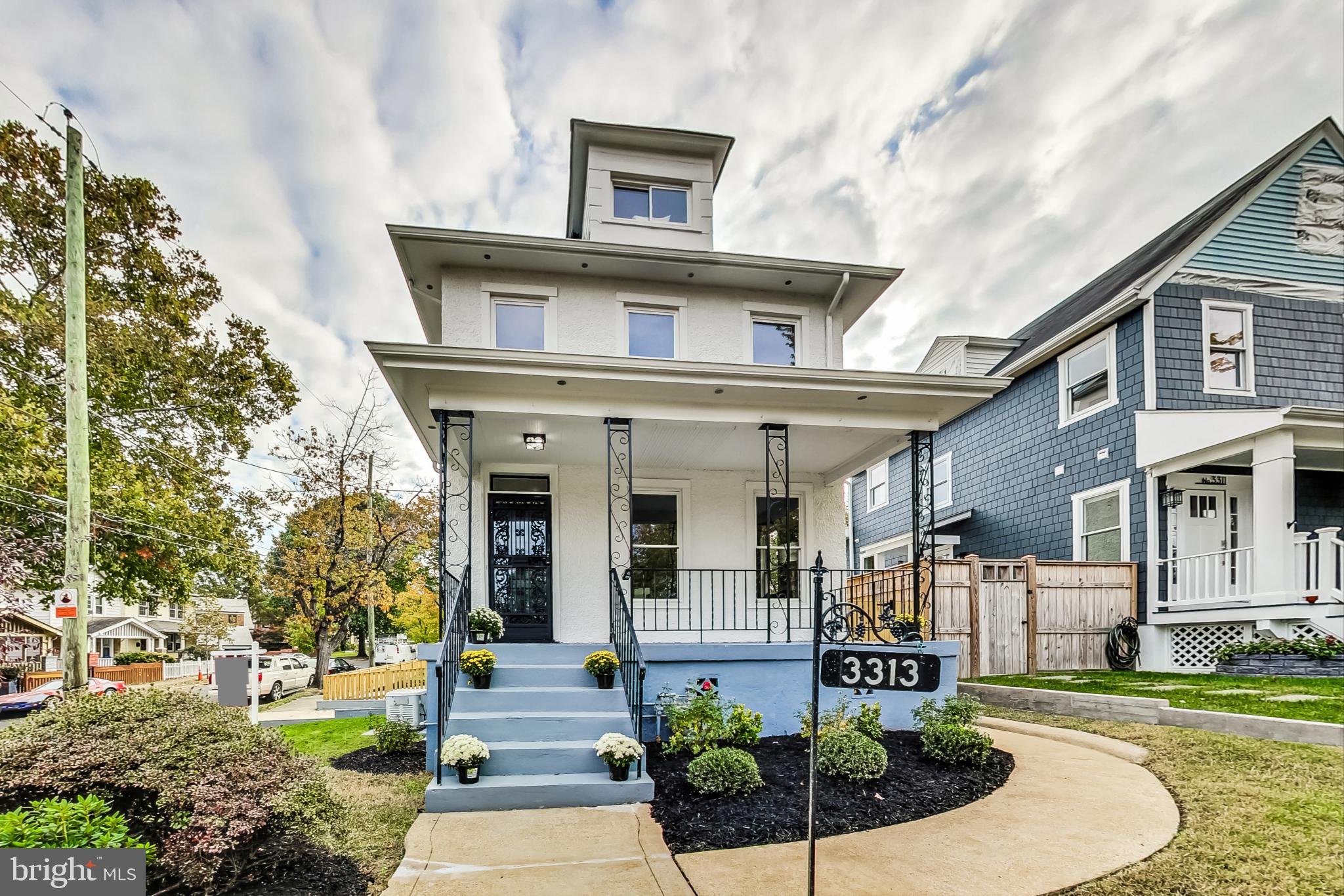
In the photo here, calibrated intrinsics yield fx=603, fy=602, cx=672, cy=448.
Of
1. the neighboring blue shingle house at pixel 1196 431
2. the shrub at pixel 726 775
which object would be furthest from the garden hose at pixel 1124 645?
the shrub at pixel 726 775

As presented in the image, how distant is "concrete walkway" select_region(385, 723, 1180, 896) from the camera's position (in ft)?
10.7

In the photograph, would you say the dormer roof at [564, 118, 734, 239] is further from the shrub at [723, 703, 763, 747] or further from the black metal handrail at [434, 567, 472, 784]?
the shrub at [723, 703, 763, 747]

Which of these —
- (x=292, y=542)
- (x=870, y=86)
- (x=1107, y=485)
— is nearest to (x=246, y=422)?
(x=292, y=542)

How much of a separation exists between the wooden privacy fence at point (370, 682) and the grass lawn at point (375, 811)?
557 centimetres

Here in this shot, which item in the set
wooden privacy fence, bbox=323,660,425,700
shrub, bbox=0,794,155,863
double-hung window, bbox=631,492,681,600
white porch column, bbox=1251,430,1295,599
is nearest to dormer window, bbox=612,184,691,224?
double-hung window, bbox=631,492,681,600

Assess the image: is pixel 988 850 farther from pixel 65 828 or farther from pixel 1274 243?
pixel 1274 243

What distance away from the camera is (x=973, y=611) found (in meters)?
9.28

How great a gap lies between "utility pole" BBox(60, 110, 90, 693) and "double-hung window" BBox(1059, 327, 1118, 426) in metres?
15.8

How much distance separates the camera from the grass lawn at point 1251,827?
114 inches

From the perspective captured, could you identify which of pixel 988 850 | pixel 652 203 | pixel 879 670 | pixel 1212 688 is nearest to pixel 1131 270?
pixel 1212 688

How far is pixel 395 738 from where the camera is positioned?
6824 mm

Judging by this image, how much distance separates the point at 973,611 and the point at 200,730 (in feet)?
30.9

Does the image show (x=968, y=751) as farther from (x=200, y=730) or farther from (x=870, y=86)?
(x=870, y=86)

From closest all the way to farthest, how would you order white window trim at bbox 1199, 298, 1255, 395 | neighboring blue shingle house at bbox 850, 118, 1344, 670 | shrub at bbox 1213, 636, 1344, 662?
shrub at bbox 1213, 636, 1344, 662 → neighboring blue shingle house at bbox 850, 118, 1344, 670 → white window trim at bbox 1199, 298, 1255, 395
